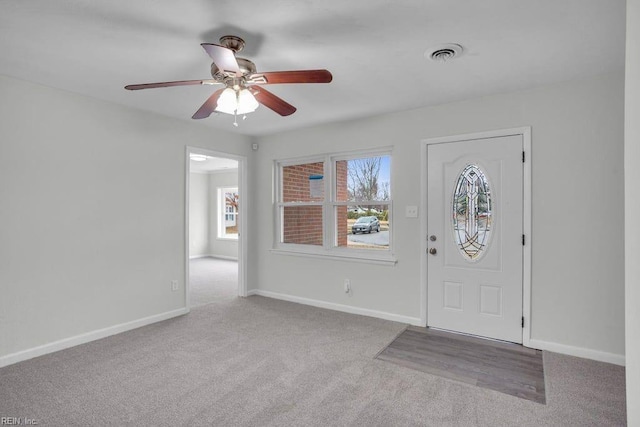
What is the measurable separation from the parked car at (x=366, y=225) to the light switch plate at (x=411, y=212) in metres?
0.45

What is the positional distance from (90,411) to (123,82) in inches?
96.0

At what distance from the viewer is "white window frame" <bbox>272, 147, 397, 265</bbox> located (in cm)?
396

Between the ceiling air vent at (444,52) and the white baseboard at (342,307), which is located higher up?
the ceiling air vent at (444,52)

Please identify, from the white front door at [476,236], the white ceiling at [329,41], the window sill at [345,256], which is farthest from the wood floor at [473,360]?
the white ceiling at [329,41]

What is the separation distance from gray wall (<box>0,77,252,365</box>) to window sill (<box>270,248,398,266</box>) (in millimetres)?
1358

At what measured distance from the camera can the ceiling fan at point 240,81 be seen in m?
1.94

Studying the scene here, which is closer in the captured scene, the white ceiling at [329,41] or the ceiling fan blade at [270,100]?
the white ceiling at [329,41]

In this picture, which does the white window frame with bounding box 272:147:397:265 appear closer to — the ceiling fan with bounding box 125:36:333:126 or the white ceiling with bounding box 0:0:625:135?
the white ceiling with bounding box 0:0:625:135

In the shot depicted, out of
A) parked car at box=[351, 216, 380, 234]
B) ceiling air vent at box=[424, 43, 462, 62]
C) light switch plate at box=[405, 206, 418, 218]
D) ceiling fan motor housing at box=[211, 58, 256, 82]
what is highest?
ceiling air vent at box=[424, 43, 462, 62]

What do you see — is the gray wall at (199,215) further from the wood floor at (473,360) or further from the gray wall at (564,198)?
the wood floor at (473,360)

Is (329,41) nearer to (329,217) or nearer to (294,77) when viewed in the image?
(294,77)

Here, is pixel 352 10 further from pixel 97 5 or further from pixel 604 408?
pixel 604 408

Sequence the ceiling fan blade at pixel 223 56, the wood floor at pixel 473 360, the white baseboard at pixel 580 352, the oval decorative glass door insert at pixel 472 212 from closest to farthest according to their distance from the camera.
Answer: the ceiling fan blade at pixel 223 56, the wood floor at pixel 473 360, the white baseboard at pixel 580 352, the oval decorative glass door insert at pixel 472 212

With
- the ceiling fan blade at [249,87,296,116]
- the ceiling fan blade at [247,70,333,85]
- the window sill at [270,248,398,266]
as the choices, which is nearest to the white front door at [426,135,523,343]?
the window sill at [270,248,398,266]
